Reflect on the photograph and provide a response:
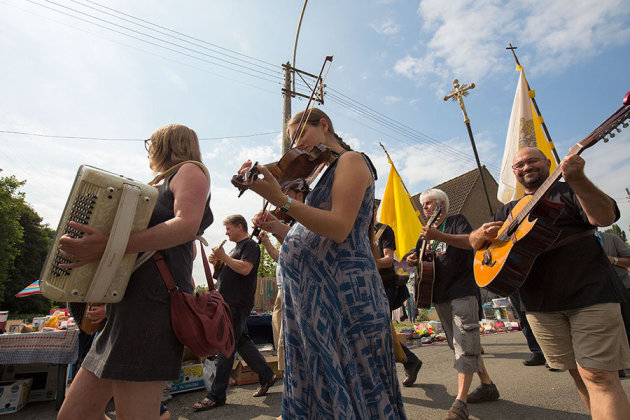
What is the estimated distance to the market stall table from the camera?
13.4 feet

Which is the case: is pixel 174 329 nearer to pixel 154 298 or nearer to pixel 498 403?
pixel 154 298

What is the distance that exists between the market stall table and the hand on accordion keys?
12.2 feet

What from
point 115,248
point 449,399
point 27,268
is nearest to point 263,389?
point 449,399

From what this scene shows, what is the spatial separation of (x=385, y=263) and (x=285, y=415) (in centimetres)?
281

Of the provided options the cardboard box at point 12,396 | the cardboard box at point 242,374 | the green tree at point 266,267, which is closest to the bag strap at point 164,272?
the cardboard box at point 242,374

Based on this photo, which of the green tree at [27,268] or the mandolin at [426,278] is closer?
the mandolin at [426,278]

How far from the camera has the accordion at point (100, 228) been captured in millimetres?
1358

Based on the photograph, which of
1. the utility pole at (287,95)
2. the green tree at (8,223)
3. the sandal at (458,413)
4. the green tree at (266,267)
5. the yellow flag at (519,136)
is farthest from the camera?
the green tree at (8,223)

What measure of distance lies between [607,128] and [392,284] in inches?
108

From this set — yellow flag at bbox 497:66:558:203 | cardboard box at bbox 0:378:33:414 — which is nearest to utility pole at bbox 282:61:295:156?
yellow flag at bbox 497:66:558:203

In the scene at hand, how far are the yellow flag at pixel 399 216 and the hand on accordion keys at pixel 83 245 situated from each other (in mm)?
8225

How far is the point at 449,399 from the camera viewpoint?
3672 mm

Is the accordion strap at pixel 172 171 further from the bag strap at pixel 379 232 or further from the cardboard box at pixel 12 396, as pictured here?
the cardboard box at pixel 12 396

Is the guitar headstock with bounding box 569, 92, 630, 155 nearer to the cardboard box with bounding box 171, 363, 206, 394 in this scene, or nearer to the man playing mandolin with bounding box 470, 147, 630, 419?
the man playing mandolin with bounding box 470, 147, 630, 419
